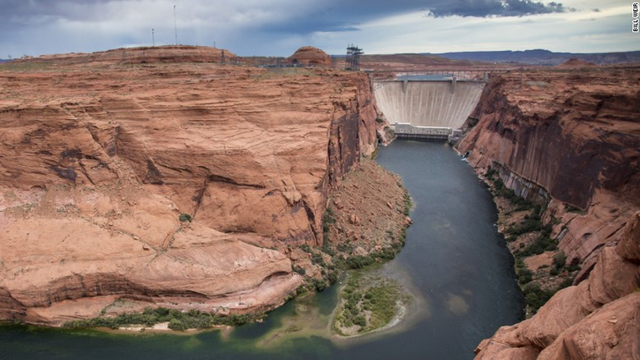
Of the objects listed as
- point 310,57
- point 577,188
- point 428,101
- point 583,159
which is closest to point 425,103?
point 428,101

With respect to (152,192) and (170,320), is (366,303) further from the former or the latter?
(152,192)

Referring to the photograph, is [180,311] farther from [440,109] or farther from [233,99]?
[440,109]

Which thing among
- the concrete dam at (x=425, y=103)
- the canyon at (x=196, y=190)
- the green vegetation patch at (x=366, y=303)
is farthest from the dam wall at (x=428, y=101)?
the green vegetation patch at (x=366, y=303)

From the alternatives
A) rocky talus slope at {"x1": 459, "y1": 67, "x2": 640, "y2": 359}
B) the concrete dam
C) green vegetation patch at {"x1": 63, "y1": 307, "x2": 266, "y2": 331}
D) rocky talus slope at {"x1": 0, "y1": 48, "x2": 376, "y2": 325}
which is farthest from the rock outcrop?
green vegetation patch at {"x1": 63, "y1": 307, "x2": 266, "y2": 331}

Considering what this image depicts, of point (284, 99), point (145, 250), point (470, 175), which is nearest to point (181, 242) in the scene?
point (145, 250)

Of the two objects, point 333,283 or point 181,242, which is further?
point 333,283

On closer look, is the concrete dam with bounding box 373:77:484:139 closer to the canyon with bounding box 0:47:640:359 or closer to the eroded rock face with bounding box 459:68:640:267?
the eroded rock face with bounding box 459:68:640:267

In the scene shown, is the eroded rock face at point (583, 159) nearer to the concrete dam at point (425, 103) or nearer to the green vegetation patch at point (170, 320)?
the green vegetation patch at point (170, 320)
